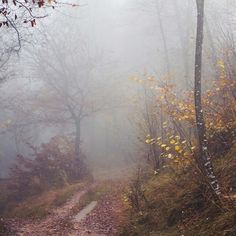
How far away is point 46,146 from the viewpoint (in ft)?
65.2

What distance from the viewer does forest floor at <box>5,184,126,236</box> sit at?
401 inches

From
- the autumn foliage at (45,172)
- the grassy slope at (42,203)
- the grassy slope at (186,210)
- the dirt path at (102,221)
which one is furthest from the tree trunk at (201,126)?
the autumn foliage at (45,172)

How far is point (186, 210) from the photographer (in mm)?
7348

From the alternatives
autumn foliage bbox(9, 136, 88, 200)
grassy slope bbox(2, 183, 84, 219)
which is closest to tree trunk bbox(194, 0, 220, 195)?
grassy slope bbox(2, 183, 84, 219)

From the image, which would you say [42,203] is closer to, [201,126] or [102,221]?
[102,221]


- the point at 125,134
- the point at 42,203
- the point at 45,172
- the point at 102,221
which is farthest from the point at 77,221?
the point at 125,134

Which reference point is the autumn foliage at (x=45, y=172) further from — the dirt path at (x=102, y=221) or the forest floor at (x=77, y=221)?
the dirt path at (x=102, y=221)

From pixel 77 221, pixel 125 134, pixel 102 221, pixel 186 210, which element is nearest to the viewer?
pixel 186 210

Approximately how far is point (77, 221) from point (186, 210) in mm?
5064

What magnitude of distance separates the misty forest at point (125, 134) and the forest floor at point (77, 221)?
0.04m

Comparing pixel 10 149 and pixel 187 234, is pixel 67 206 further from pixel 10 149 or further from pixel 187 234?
pixel 10 149

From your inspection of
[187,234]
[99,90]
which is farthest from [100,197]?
[99,90]

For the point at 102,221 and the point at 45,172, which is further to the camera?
the point at 45,172

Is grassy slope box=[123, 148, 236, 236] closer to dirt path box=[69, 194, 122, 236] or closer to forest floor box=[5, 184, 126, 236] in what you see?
dirt path box=[69, 194, 122, 236]
